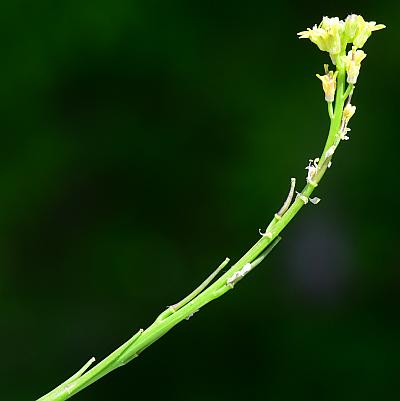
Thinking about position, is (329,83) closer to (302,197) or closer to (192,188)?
(302,197)

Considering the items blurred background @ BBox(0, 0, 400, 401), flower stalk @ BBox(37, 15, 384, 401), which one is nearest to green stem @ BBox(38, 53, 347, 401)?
flower stalk @ BBox(37, 15, 384, 401)

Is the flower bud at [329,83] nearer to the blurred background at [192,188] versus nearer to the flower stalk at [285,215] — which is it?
the flower stalk at [285,215]

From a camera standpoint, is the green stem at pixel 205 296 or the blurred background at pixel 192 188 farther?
the blurred background at pixel 192 188

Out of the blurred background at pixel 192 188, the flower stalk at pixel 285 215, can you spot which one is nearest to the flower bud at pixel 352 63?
the flower stalk at pixel 285 215

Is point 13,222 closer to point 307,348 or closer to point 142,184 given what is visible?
point 142,184

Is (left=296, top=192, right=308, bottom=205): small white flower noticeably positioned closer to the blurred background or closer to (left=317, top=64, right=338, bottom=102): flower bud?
(left=317, top=64, right=338, bottom=102): flower bud

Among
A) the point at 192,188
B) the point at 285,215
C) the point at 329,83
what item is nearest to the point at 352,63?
the point at 329,83

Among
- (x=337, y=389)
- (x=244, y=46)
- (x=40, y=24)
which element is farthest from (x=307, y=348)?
(x=40, y=24)
